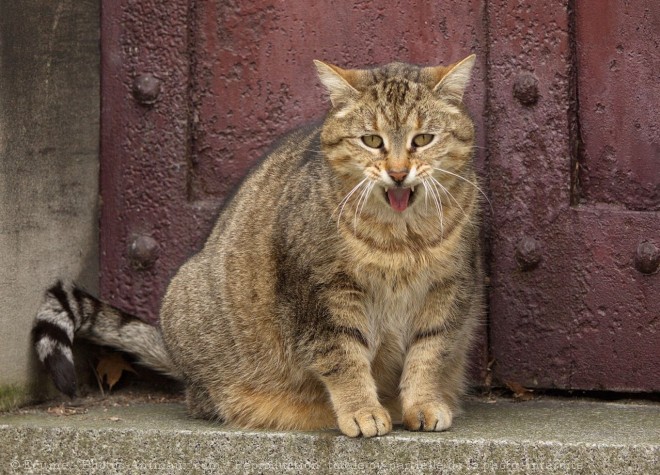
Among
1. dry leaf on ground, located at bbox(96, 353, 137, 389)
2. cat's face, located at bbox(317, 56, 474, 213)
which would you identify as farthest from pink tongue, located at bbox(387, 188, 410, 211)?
dry leaf on ground, located at bbox(96, 353, 137, 389)

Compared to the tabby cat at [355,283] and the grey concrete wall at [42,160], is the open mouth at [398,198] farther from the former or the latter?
the grey concrete wall at [42,160]

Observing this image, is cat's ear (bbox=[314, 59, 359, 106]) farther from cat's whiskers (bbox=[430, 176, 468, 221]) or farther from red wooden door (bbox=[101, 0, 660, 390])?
red wooden door (bbox=[101, 0, 660, 390])

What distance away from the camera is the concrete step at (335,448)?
3.16 metres

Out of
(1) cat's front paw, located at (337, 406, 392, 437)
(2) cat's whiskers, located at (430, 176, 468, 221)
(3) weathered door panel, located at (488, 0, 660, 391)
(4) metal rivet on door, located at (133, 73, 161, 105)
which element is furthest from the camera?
(4) metal rivet on door, located at (133, 73, 161, 105)

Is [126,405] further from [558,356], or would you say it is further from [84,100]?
[558,356]

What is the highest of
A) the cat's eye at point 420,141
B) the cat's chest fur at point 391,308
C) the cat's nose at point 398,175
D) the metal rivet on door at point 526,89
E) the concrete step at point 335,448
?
the metal rivet on door at point 526,89

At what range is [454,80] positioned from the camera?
137 inches

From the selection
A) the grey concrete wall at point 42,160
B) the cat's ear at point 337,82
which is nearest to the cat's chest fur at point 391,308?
the cat's ear at point 337,82

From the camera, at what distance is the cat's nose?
3.29 metres

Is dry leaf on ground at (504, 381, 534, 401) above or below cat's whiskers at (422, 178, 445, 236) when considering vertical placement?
below

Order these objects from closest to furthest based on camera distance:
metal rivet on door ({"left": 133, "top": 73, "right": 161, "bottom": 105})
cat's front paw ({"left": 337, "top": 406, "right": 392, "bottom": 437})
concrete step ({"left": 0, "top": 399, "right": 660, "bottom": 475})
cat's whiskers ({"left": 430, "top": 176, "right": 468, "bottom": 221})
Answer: concrete step ({"left": 0, "top": 399, "right": 660, "bottom": 475})
cat's front paw ({"left": 337, "top": 406, "right": 392, "bottom": 437})
cat's whiskers ({"left": 430, "top": 176, "right": 468, "bottom": 221})
metal rivet on door ({"left": 133, "top": 73, "right": 161, "bottom": 105})

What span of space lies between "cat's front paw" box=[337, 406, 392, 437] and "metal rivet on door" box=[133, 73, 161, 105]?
1.52m

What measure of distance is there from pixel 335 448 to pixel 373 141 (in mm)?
911

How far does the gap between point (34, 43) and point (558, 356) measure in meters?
2.13
